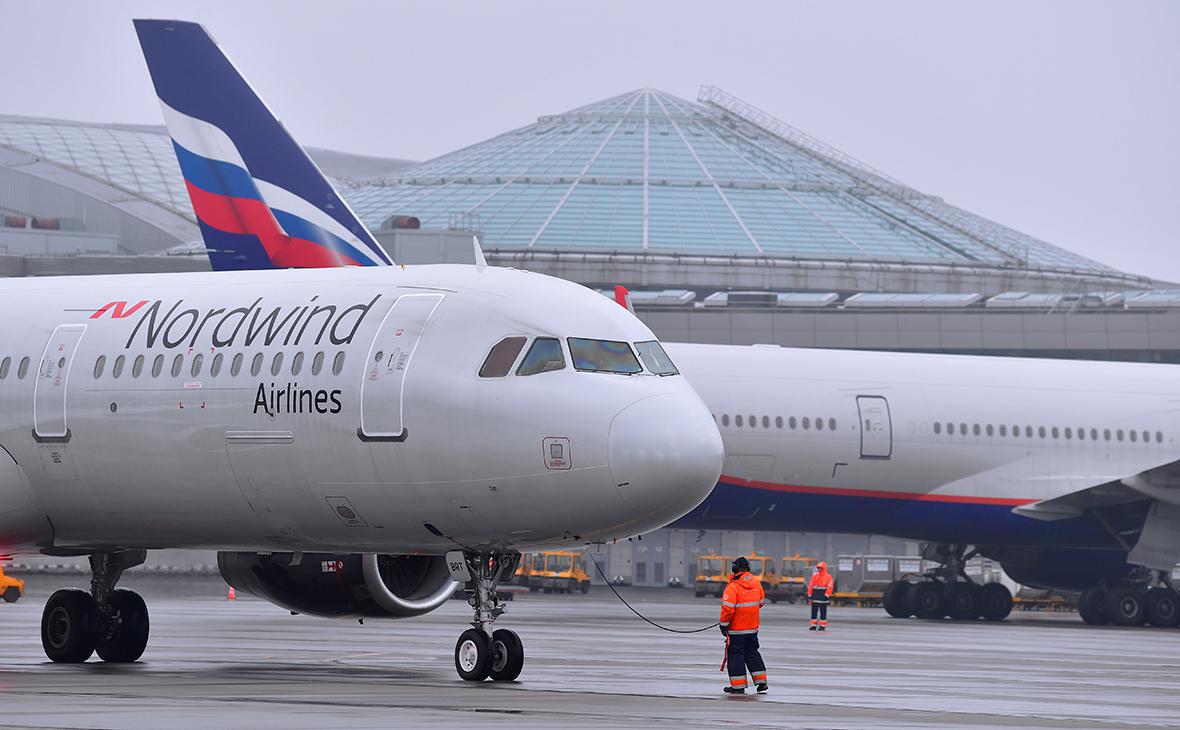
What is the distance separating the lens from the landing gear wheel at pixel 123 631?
23594mm

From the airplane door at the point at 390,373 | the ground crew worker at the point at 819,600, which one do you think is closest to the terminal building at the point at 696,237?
the ground crew worker at the point at 819,600

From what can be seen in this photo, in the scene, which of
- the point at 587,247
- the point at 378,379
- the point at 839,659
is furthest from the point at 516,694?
the point at 587,247

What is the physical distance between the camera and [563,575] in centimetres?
5994

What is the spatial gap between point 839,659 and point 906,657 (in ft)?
4.28

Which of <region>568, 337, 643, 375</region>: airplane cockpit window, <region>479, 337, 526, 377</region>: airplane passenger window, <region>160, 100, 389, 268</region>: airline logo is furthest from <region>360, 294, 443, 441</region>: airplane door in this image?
<region>160, 100, 389, 268</region>: airline logo

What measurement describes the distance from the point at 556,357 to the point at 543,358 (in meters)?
0.13

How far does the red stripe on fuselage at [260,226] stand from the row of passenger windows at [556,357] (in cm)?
1273

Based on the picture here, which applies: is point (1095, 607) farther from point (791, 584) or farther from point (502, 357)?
point (502, 357)

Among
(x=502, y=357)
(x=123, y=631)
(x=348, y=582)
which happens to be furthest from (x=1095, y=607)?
(x=502, y=357)

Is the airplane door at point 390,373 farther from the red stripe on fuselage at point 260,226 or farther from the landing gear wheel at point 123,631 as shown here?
the red stripe on fuselage at point 260,226

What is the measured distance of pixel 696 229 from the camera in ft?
297

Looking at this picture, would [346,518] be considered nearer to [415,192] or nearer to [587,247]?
[587,247]

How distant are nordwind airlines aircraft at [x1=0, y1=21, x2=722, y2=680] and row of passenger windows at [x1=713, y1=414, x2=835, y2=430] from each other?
49.8 ft

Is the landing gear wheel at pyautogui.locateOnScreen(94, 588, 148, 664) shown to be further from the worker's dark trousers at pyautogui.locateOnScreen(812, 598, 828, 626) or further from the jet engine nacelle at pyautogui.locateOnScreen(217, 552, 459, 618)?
the worker's dark trousers at pyautogui.locateOnScreen(812, 598, 828, 626)
